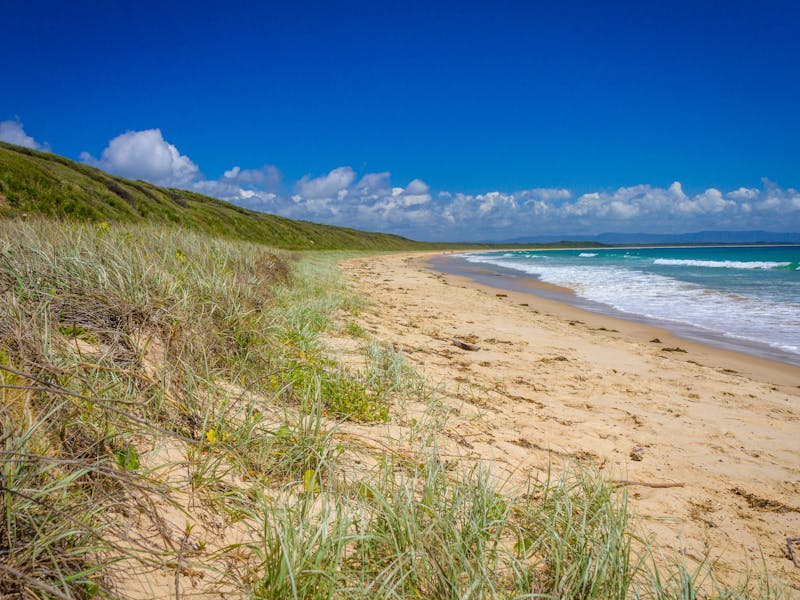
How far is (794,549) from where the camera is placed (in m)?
2.23

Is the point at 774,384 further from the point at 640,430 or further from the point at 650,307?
the point at 650,307

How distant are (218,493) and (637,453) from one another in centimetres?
282

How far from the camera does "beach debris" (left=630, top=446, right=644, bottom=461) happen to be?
306 centimetres

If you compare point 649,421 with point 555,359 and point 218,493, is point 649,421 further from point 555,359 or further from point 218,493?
point 218,493

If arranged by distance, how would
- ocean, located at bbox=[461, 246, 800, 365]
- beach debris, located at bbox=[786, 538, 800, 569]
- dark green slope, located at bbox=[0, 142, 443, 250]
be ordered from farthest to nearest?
dark green slope, located at bbox=[0, 142, 443, 250]
ocean, located at bbox=[461, 246, 800, 365]
beach debris, located at bbox=[786, 538, 800, 569]

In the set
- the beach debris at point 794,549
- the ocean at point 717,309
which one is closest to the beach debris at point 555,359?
the beach debris at point 794,549

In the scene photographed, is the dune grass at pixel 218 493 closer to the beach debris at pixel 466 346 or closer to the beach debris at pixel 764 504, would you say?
the beach debris at pixel 764 504

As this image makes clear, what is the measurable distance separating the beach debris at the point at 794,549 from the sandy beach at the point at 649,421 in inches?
1.1

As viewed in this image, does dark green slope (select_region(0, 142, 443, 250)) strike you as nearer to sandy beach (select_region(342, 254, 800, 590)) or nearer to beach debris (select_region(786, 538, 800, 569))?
sandy beach (select_region(342, 254, 800, 590))

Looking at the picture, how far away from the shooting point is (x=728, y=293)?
46.2ft

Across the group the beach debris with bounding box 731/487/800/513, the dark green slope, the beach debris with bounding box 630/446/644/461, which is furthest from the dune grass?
the dark green slope

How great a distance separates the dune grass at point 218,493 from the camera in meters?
1.33

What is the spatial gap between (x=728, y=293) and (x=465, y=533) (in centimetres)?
1626

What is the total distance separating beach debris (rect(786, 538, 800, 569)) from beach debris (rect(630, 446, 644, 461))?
34.1 inches
